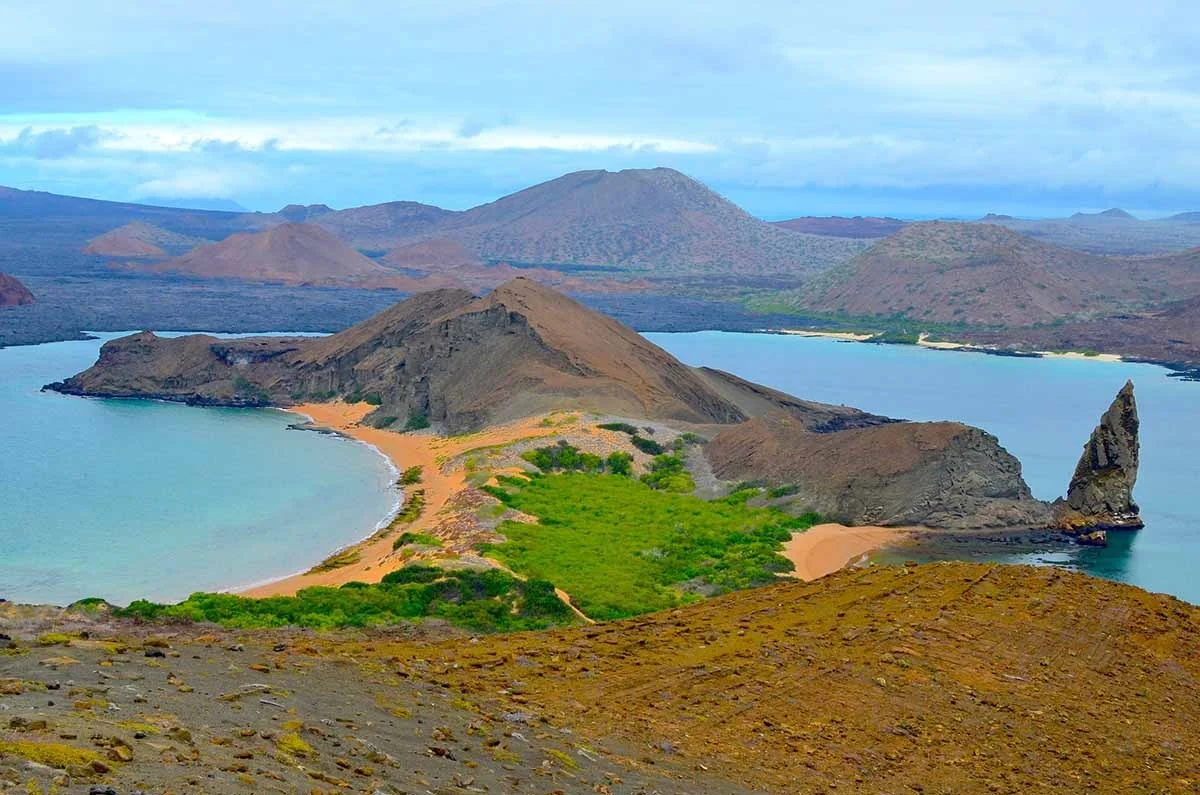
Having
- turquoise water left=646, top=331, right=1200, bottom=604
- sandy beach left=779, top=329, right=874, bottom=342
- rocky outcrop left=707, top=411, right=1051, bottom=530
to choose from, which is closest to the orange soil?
rocky outcrop left=707, top=411, right=1051, bottom=530

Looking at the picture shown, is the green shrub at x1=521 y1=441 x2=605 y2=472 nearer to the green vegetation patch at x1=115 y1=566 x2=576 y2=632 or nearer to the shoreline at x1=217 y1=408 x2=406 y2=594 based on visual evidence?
the shoreline at x1=217 y1=408 x2=406 y2=594

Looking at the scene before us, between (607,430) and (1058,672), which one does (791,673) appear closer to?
(1058,672)

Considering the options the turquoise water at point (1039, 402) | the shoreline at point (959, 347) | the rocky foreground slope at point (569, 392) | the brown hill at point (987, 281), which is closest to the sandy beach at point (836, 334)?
the shoreline at point (959, 347)

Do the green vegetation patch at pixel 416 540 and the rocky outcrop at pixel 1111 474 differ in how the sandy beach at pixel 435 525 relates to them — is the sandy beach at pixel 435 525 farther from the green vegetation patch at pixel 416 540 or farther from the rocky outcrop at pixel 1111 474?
the rocky outcrop at pixel 1111 474

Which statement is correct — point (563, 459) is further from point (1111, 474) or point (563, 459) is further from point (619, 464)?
point (1111, 474)

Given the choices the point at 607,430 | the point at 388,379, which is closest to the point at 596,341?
the point at 388,379

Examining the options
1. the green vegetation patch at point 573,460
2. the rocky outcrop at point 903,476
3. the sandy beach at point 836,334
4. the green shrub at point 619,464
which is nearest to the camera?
the rocky outcrop at point 903,476
